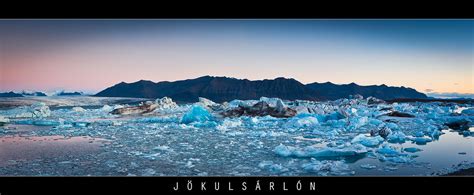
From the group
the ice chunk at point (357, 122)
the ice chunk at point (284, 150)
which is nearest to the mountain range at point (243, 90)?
the ice chunk at point (357, 122)

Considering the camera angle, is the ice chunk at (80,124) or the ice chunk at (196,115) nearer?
the ice chunk at (80,124)

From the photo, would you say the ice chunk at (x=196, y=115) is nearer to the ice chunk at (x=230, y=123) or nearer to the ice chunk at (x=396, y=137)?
the ice chunk at (x=230, y=123)

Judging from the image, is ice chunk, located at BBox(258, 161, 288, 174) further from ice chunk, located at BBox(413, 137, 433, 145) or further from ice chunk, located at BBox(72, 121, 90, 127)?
ice chunk, located at BBox(72, 121, 90, 127)

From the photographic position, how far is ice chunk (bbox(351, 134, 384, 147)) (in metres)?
4.97

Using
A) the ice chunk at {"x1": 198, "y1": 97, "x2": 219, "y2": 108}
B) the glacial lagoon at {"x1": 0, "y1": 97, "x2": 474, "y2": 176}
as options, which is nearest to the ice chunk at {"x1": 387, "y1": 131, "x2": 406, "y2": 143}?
the glacial lagoon at {"x1": 0, "y1": 97, "x2": 474, "y2": 176}

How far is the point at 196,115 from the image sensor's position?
581 centimetres

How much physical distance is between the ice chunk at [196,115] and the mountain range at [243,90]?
270mm

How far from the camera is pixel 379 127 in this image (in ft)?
16.8

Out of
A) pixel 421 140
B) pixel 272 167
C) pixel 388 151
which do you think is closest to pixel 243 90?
pixel 272 167

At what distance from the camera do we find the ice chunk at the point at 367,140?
16.3ft

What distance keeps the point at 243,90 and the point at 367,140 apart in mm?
1901

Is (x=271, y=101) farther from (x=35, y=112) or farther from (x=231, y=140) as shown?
(x=35, y=112)
